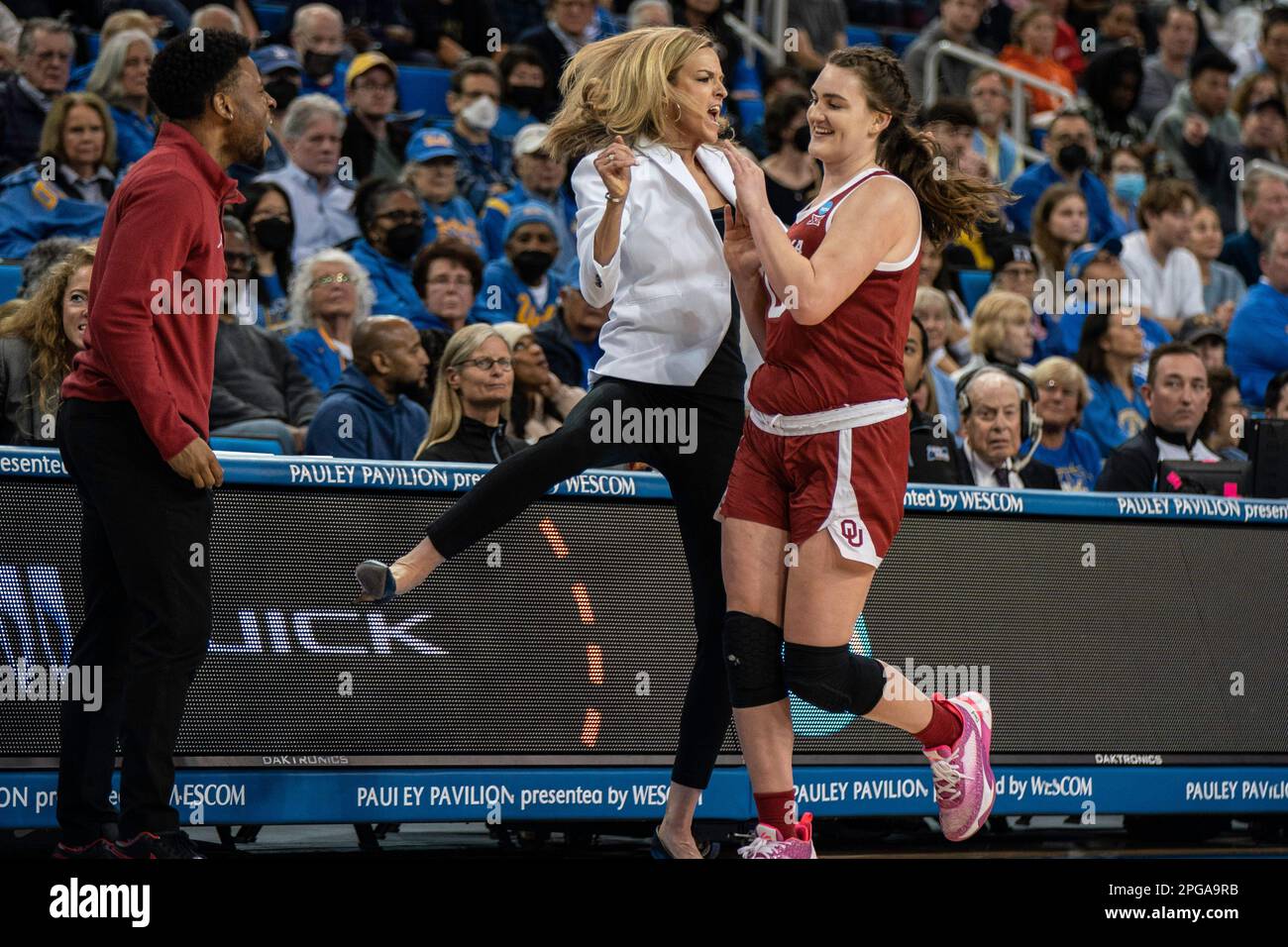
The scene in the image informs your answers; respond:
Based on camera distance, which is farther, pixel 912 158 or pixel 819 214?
pixel 912 158

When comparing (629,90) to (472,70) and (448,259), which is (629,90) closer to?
(448,259)

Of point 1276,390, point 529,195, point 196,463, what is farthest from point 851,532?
point 529,195

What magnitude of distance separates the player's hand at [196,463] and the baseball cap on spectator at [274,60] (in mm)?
6282

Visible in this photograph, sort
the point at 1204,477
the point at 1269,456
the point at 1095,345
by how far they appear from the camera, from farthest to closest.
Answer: the point at 1095,345 < the point at 1204,477 < the point at 1269,456

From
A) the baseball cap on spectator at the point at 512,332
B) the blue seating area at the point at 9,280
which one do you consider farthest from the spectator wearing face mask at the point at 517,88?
the blue seating area at the point at 9,280

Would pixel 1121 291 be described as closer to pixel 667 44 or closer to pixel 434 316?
pixel 434 316

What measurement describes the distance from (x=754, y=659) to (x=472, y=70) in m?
7.21

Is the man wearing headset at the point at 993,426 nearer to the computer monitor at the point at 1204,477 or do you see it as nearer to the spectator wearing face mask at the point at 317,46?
the computer monitor at the point at 1204,477

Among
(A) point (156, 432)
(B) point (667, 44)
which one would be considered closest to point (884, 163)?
(B) point (667, 44)

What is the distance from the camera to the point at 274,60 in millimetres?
10078

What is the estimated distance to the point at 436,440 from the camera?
21.0ft

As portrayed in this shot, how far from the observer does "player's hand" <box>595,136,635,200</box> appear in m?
4.43
